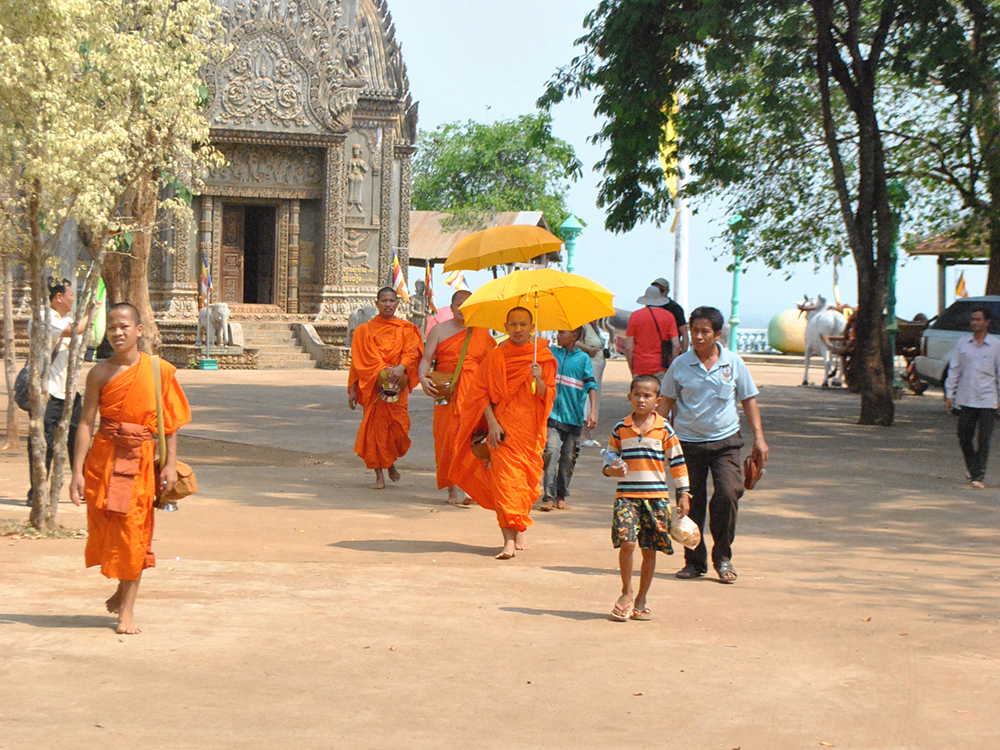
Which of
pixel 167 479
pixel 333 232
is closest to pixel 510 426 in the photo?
pixel 167 479

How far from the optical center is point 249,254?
3356 centimetres

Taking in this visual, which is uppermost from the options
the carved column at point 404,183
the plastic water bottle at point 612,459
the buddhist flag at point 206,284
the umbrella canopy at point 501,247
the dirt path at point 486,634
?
the carved column at point 404,183

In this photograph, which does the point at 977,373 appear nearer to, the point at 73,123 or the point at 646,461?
the point at 646,461

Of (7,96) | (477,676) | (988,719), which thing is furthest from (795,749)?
(7,96)

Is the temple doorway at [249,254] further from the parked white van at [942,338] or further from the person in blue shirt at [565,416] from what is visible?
the person in blue shirt at [565,416]

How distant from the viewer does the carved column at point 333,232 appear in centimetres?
3133

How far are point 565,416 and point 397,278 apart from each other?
70.7 ft

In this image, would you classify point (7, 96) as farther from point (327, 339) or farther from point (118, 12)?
point (327, 339)

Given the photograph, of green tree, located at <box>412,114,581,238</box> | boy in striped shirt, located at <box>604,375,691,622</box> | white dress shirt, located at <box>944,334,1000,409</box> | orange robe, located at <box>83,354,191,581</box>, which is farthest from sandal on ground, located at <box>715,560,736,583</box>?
green tree, located at <box>412,114,581,238</box>

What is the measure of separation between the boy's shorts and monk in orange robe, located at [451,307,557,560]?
5.45 ft

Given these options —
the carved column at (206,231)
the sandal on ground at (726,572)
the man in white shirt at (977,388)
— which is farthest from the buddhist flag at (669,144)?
the carved column at (206,231)

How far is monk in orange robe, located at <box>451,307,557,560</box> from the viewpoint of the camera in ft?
26.7

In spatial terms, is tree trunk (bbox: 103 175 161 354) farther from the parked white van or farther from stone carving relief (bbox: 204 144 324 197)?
the parked white van

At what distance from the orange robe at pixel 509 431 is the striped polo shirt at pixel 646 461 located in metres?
1.60
